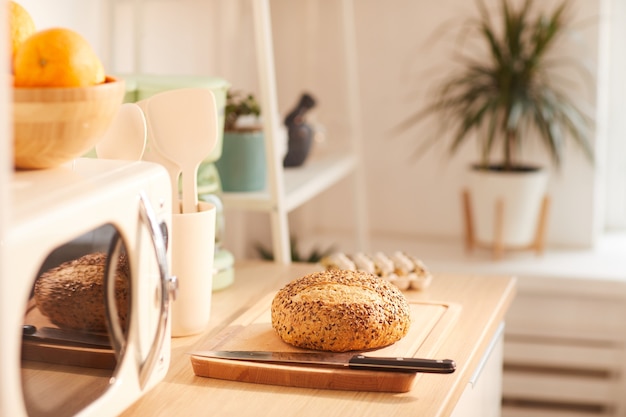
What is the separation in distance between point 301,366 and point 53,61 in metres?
0.47

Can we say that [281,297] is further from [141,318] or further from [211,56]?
[211,56]

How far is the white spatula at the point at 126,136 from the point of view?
47.2 inches

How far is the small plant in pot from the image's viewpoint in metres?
1.89

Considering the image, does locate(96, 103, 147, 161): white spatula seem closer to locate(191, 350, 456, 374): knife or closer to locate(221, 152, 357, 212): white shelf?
locate(191, 350, 456, 374): knife

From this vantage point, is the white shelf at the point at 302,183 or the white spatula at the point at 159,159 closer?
the white spatula at the point at 159,159

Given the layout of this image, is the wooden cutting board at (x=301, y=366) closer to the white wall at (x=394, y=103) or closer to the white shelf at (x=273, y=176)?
the white shelf at (x=273, y=176)

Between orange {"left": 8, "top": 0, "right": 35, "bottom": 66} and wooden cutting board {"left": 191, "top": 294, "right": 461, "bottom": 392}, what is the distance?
44cm

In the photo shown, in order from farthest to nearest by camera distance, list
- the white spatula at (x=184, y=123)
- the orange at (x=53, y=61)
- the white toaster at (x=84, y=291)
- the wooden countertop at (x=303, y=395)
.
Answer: the white spatula at (x=184, y=123) < the wooden countertop at (x=303, y=395) < the orange at (x=53, y=61) < the white toaster at (x=84, y=291)

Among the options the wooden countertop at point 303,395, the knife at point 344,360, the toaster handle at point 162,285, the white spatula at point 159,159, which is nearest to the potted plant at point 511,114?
the wooden countertop at point 303,395

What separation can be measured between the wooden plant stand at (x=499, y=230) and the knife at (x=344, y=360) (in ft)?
4.80

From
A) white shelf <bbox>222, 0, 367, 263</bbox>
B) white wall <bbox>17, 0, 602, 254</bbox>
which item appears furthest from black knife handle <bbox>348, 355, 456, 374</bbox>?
white wall <bbox>17, 0, 602, 254</bbox>

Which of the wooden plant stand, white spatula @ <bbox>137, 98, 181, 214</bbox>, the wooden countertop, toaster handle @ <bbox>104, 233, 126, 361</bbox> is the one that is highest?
white spatula @ <bbox>137, 98, 181, 214</bbox>

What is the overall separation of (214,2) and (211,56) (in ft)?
0.43

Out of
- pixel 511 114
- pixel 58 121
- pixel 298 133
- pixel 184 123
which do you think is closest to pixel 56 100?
pixel 58 121
